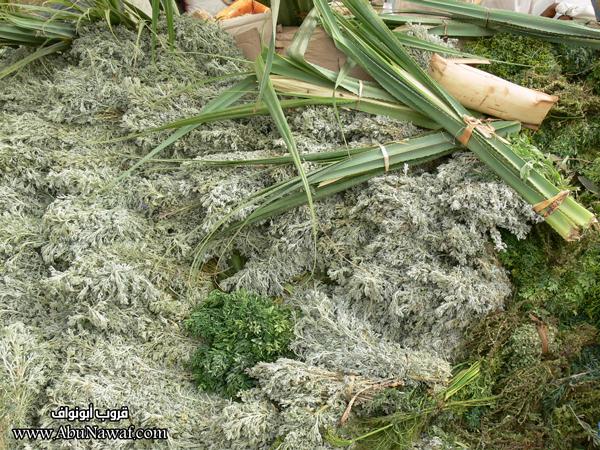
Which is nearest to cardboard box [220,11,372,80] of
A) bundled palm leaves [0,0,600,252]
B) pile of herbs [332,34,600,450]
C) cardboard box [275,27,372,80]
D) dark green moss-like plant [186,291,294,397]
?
cardboard box [275,27,372,80]

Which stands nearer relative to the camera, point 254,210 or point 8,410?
point 8,410

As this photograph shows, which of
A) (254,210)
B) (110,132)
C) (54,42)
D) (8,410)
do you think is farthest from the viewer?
(54,42)

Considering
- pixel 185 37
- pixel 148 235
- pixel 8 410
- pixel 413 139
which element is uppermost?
pixel 185 37

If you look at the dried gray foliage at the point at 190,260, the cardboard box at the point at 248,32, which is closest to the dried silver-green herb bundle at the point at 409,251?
the dried gray foliage at the point at 190,260

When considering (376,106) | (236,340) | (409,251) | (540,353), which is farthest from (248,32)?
(540,353)

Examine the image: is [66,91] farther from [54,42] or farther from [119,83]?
[54,42]

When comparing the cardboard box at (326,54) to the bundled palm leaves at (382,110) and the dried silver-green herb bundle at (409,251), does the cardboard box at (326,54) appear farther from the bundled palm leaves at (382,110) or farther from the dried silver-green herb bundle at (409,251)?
the dried silver-green herb bundle at (409,251)

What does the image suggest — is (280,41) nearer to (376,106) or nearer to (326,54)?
(326,54)

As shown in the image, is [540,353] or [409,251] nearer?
[540,353]

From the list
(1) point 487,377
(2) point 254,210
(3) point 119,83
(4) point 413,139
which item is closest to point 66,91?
(3) point 119,83
